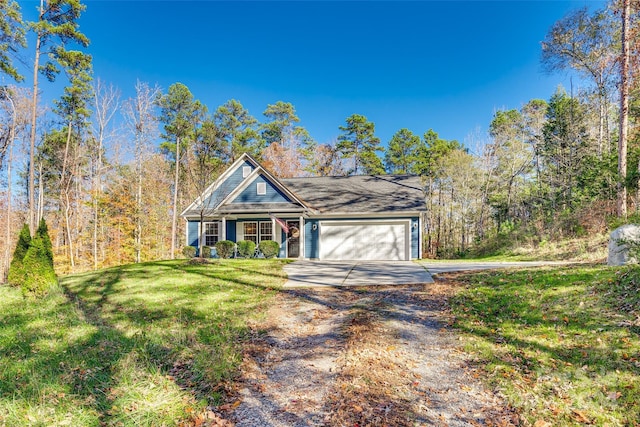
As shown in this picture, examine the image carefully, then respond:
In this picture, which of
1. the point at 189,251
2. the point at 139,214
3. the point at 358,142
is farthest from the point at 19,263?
the point at 358,142

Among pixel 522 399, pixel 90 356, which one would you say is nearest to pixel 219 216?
pixel 90 356

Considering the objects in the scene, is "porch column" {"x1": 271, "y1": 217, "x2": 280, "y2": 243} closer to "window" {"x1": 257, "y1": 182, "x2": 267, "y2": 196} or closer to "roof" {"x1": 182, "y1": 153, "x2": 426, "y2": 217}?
"roof" {"x1": 182, "y1": 153, "x2": 426, "y2": 217}

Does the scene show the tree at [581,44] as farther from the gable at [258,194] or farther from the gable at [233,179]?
the gable at [233,179]

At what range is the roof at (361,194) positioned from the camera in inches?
678

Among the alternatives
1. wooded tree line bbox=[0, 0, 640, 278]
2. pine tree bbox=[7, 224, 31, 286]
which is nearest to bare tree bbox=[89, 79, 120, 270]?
wooded tree line bbox=[0, 0, 640, 278]

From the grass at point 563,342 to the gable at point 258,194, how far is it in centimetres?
1216

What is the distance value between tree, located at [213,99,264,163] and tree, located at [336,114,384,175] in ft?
29.4

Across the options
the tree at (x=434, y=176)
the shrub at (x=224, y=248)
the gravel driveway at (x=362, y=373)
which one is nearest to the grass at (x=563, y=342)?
the gravel driveway at (x=362, y=373)

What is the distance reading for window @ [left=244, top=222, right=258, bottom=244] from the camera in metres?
17.7

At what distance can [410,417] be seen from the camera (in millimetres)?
2971

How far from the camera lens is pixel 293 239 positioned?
57.5ft

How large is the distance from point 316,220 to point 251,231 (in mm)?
3676

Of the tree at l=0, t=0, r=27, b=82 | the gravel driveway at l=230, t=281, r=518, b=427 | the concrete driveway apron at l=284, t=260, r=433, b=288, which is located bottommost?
the gravel driveway at l=230, t=281, r=518, b=427

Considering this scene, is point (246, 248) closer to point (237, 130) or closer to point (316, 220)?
point (316, 220)
